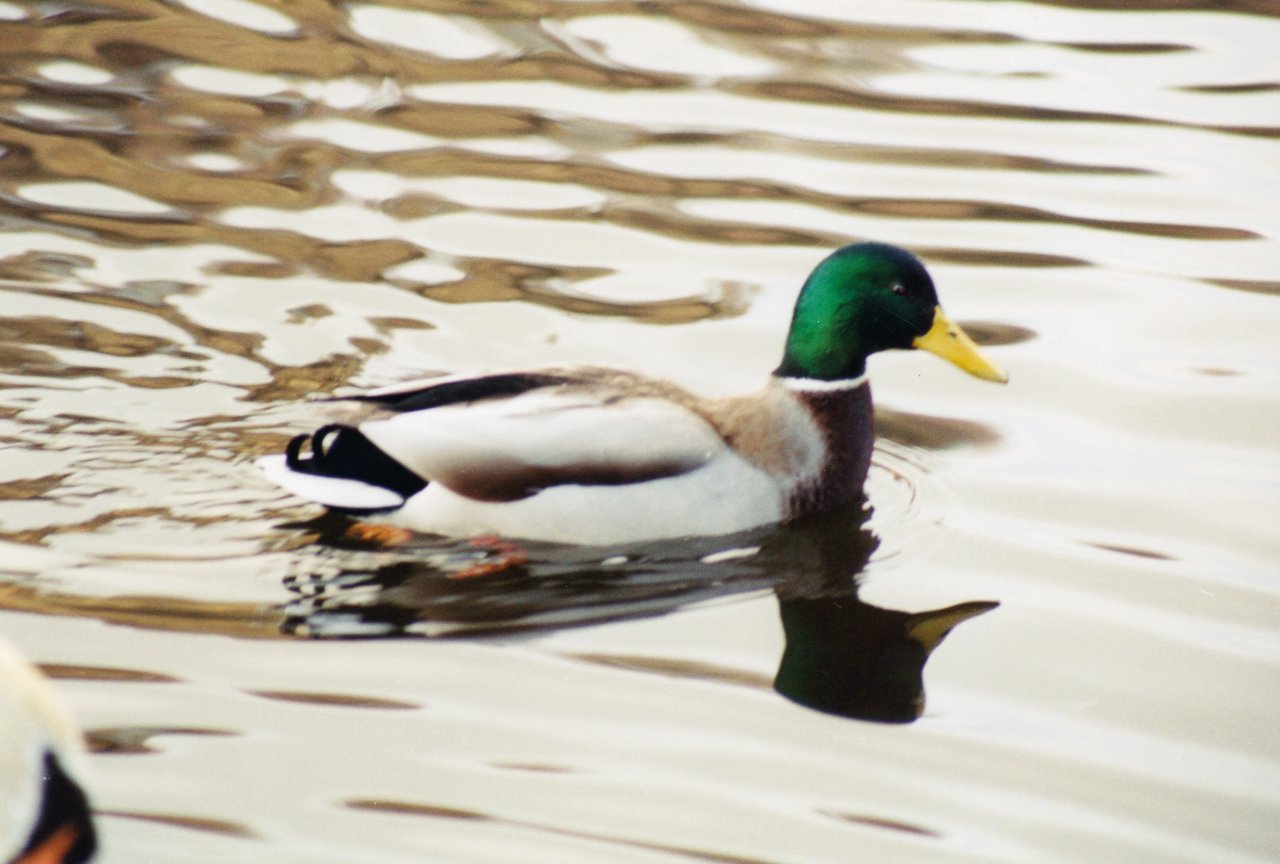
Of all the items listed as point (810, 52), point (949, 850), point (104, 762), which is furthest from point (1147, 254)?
point (104, 762)

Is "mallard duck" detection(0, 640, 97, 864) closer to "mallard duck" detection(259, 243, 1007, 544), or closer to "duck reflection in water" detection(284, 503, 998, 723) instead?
Result: "duck reflection in water" detection(284, 503, 998, 723)

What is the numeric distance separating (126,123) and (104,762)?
5.00 meters

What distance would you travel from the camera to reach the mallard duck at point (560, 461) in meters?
5.48

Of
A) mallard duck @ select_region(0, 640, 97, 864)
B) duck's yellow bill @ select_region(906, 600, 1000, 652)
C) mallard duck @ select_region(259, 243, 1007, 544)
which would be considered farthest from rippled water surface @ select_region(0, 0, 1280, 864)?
mallard duck @ select_region(0, 640, 97, 864)

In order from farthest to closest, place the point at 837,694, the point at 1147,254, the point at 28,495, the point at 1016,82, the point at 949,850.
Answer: the point at 1016,82, the point at 1147,254, the point at 28,495, the point at 837,694, the point at 949,850

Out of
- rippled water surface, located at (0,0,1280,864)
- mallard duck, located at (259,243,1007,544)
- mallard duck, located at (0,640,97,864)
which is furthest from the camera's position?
mallard duck, located at (259,243,1007,544)

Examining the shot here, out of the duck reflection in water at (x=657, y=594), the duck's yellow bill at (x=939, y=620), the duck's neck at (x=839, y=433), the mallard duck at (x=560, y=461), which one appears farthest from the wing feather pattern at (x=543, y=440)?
the duck's yellow bill at (x=939, y=620)

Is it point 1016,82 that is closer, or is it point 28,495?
point 28,495

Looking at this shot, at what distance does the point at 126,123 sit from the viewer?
28.4 feet

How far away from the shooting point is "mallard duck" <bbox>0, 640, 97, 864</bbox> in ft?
7.98

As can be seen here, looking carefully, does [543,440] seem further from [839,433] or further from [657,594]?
[839,433]

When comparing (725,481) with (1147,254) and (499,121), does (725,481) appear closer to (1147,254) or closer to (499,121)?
(1147,254)

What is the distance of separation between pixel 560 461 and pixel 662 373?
132cm

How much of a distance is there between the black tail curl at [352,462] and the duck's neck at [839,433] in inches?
44.4
